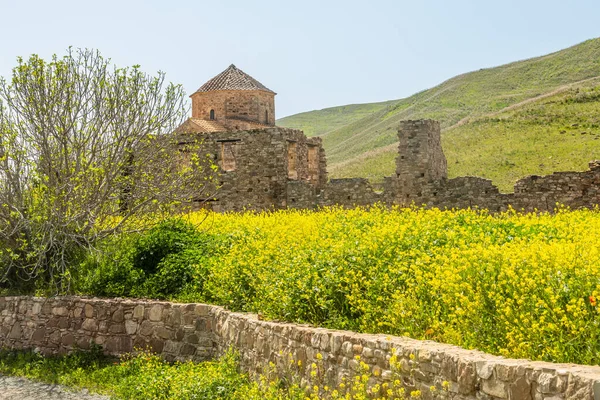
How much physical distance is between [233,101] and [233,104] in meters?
0.16

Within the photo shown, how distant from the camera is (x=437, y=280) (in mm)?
7879

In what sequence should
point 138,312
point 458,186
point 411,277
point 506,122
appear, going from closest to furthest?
point 411,277 → point 138,312 → point 458,186 → point 506,122

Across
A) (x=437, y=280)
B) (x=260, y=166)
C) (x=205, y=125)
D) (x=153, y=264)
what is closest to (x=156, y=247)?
(x=153, y=264)

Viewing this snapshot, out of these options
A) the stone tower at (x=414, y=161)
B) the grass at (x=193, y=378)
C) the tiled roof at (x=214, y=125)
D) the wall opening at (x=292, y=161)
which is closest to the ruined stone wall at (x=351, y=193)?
the stone tower at (x=414, y=161)

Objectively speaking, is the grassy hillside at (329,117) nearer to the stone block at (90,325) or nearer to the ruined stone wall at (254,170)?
the ruined stone wall at (254,170)

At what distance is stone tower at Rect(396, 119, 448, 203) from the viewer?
22125 millimetres

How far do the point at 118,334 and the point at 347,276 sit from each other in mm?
5442

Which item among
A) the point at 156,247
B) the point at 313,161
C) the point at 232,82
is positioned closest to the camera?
the point at 156,247

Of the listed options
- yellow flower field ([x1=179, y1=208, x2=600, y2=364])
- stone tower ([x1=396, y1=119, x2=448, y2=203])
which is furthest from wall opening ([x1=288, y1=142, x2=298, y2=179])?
yellow flower field ([x1=179, y1=208, x2=600, y2=364])

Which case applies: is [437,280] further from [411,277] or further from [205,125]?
[205,125]

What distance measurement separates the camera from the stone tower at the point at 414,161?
22.1m

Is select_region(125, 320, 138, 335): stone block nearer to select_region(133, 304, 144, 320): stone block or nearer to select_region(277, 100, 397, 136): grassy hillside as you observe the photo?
select_region(133, 304, 144, 320): stone block

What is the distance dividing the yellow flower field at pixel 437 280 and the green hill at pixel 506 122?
31183mm

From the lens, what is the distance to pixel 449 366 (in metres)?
6.38
